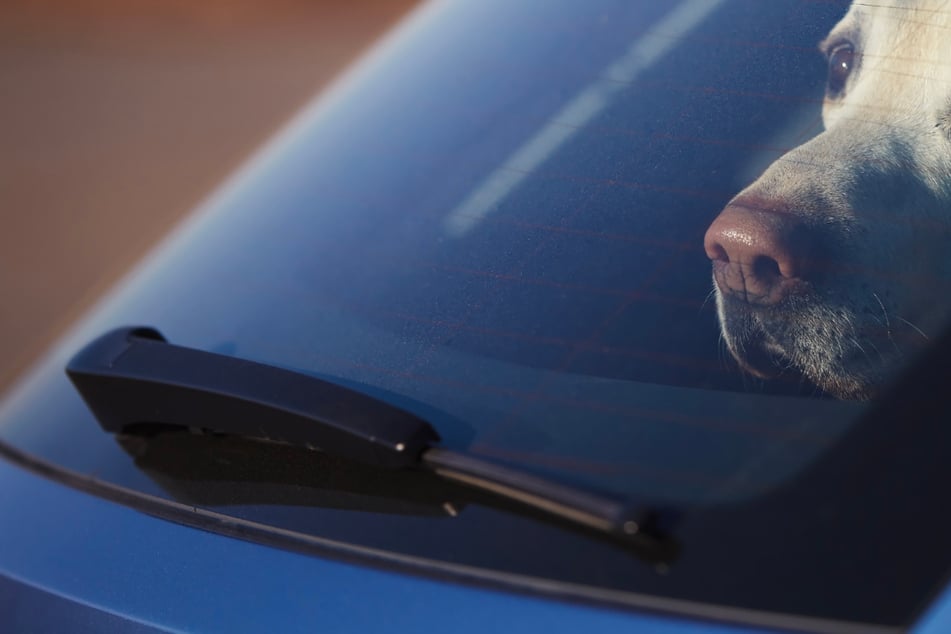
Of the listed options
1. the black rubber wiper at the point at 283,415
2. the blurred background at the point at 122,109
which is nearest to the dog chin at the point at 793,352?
the black rubber wiper at the point at 283,415

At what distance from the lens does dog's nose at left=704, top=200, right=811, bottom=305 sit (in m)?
1.47

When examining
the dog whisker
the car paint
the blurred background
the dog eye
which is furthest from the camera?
the blurred background

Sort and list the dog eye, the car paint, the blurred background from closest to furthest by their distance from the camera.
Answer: the car paint < the dog eye < the blurred background

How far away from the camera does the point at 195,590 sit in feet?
4.52

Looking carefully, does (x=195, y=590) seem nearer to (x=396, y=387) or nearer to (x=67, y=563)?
(x=67, y=563)

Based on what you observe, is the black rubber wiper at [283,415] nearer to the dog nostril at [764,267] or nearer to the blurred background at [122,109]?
the dog nostril at [764,267]

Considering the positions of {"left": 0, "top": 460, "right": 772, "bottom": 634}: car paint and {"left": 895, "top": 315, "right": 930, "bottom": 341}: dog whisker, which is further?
{"left": 895, "top": 315, "right": 930, "bottom": 341}: dog whisker

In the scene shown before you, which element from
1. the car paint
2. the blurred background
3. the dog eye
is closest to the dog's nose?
the dog eye

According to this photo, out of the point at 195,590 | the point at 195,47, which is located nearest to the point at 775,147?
the point at 195,590

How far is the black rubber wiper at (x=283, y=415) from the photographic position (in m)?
1.28

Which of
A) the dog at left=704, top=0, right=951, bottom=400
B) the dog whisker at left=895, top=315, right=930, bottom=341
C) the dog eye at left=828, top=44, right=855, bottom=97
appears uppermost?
the dog eye at left=828, top=44, right=855, bottom=97

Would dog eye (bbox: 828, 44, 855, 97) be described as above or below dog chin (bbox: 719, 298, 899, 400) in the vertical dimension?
above

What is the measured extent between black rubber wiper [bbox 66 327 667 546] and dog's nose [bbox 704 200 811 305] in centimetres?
38

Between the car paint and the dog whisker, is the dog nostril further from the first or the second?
the car paint
